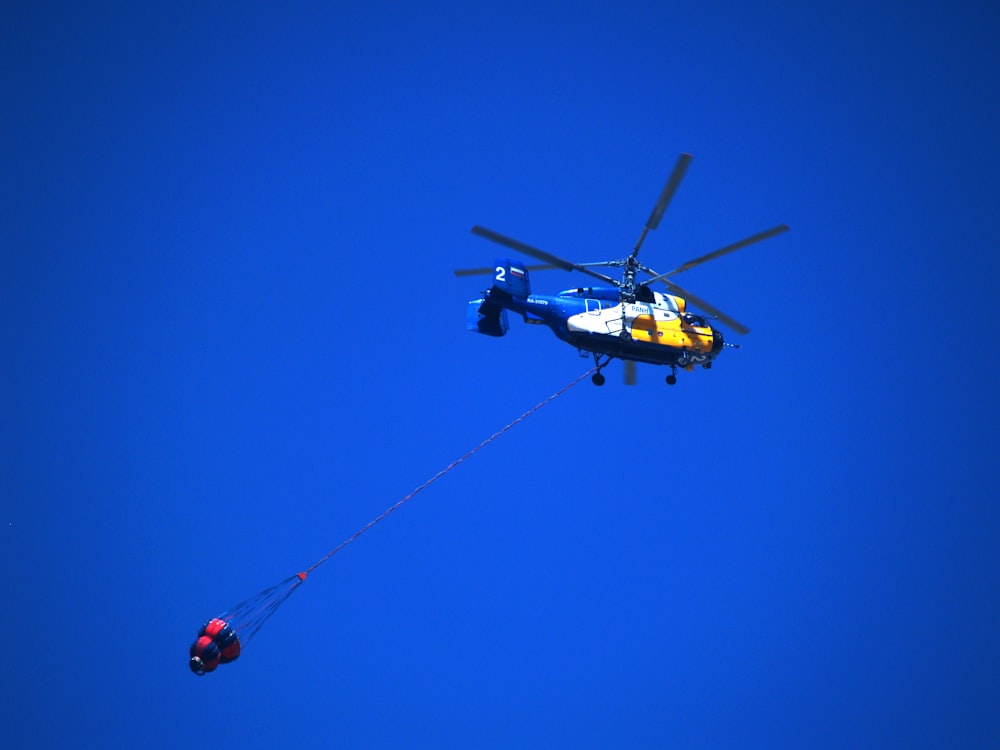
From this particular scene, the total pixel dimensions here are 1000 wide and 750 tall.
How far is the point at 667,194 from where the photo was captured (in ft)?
75.5

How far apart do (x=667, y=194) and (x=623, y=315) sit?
361cm

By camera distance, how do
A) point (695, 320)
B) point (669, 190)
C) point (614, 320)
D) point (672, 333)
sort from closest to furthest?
point (669, 190)
point (614, 320)
point (672, 333)
point (695, 320)

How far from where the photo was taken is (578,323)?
25.4 m

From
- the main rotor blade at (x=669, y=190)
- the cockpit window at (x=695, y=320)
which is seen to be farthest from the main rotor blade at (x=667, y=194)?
the cockpit window at (x=695, y=320)

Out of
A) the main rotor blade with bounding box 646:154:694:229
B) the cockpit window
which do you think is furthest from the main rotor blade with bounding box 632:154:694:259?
the cockpit window

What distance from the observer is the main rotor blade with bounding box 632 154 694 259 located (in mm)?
22219

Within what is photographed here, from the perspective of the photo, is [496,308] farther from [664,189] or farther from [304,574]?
[304,574]

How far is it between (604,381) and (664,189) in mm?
5661

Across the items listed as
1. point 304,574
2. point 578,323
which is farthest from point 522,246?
point 304,574

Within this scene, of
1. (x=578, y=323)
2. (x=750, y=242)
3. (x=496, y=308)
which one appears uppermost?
(x=496, y=308)

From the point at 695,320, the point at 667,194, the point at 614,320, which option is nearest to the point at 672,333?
the point at 695,320

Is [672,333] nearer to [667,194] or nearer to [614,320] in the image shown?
[614,320]

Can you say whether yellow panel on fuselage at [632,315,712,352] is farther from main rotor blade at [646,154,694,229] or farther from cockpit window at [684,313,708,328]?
main rotor blade at [646,154,694,229]

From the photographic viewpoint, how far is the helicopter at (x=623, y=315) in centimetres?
2552
